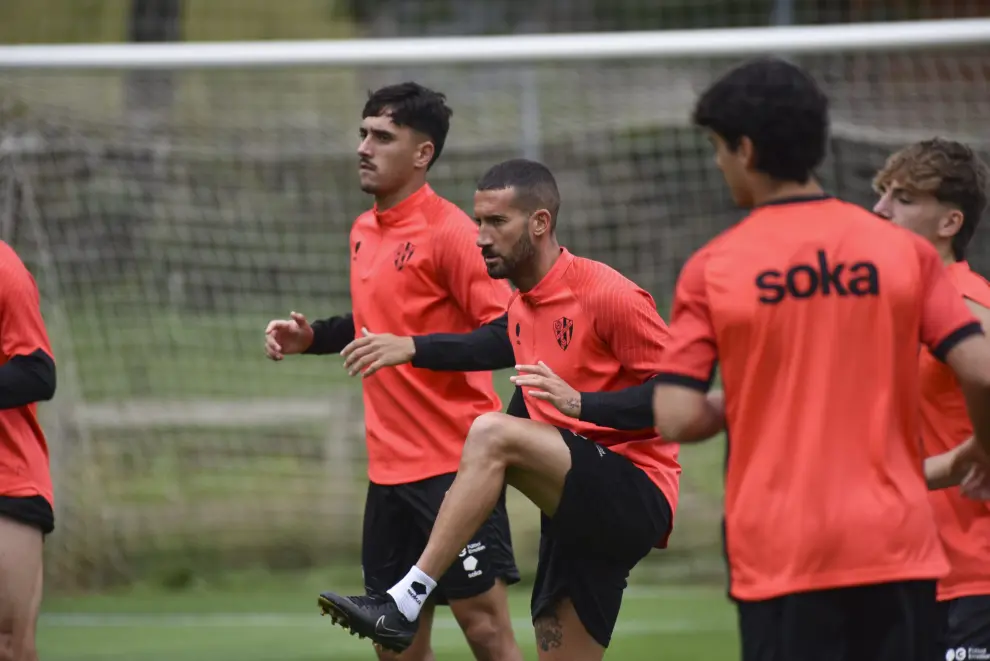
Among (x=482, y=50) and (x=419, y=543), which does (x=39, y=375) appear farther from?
(x=482, y=50)

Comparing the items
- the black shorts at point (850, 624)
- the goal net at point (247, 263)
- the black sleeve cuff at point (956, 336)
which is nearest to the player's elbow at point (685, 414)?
the black shorts at point (850, 624)

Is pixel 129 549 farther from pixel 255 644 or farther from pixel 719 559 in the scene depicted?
pixel 719 559

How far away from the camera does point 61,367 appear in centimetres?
926

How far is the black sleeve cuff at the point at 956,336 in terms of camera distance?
3.14m

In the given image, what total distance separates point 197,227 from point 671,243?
324 cm

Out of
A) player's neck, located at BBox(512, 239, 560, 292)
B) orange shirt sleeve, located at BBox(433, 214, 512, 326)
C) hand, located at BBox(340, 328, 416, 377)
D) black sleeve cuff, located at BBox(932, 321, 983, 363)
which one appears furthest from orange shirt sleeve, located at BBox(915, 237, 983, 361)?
orange shirt sleeve, located at BBox(433, 214, 512, 326)

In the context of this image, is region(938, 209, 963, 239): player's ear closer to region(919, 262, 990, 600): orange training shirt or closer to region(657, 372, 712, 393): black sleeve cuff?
region(919, 262, 990, 600): orange training shirt

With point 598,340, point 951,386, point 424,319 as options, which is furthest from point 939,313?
point 424,319

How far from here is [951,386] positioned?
4.04 meters

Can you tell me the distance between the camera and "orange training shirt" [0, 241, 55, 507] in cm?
475

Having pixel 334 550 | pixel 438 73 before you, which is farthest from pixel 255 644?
pixel 438 73

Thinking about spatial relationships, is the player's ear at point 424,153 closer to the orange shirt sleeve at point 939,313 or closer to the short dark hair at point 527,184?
the short dark hair at point 527,184

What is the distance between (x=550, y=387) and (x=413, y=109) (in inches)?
76.7

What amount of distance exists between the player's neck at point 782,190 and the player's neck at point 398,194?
264cm
